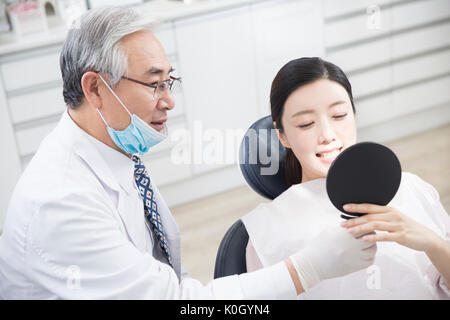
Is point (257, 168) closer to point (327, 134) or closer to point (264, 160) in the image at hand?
point (264, 160)

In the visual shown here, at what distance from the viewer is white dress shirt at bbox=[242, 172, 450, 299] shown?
1.20 m

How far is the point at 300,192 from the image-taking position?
1.33m

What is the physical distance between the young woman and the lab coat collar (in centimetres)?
29

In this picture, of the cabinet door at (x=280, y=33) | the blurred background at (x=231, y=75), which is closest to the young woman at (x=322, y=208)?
the blurred background at (x=231, y=75)

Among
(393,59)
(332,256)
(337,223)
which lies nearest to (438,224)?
(337,223)

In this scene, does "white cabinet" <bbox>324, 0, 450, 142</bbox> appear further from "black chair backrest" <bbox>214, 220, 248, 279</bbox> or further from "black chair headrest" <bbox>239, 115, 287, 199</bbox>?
"black chair backrest" <bbox>214, 220, 248, 279</bbox>

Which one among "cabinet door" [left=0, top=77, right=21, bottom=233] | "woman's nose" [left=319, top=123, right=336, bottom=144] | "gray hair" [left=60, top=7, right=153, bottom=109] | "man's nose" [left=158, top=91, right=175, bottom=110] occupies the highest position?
"gray hair" [left=60, top=7, right=153, bottom=109]

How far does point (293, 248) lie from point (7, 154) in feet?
5.97

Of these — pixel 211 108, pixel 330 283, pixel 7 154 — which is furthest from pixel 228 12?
pixel 330 283

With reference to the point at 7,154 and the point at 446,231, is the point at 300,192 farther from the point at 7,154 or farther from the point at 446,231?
the point at 7,154

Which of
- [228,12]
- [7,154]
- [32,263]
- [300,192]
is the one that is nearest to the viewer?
[32,263]

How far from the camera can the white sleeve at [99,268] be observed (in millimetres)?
1053

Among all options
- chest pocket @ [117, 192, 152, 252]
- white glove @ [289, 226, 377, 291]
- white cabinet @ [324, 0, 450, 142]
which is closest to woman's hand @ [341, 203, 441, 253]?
white glove @ [289, 226, 377, 291]

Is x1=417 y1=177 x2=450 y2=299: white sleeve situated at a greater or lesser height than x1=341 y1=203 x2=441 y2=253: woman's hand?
lesser
